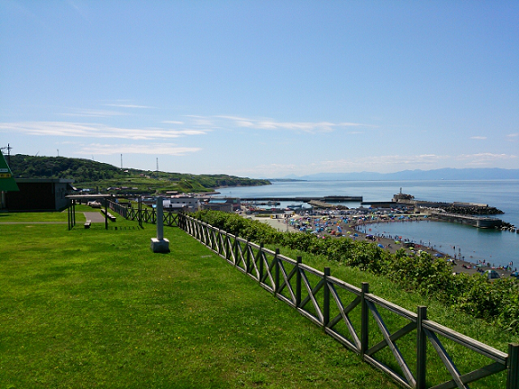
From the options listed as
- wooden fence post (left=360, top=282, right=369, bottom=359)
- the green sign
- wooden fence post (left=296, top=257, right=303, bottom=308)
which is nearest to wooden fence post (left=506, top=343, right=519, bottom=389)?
wooden fence post (left=360, top=282, right=369, bottom=359)

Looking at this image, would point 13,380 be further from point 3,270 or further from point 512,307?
point 512,307

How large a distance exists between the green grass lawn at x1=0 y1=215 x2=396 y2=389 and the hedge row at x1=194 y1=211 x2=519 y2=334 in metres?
4.10

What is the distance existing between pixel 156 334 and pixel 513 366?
5.79 metres

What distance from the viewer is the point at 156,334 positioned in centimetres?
695

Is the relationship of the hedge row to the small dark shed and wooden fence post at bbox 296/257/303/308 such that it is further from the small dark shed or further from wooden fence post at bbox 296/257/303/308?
the small dark shed

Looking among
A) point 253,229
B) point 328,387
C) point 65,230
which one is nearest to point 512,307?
point 328,387

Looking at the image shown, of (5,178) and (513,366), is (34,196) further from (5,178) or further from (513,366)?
(513,366)

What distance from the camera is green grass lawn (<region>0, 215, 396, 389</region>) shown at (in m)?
5.42

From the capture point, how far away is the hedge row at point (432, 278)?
8094 mm

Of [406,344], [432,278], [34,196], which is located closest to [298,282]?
[406,344]

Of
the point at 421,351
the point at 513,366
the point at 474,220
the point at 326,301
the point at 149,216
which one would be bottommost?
the point at 474,220

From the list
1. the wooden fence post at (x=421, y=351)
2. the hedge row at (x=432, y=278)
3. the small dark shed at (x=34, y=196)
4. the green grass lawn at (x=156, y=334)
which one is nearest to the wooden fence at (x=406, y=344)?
the wooden fence post at (x=421, y=351)

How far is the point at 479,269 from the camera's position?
43188mm

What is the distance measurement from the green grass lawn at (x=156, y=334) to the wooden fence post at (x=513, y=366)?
195cm
